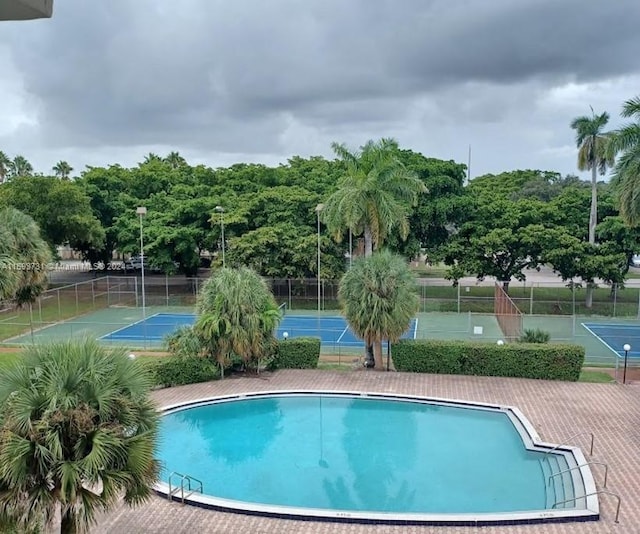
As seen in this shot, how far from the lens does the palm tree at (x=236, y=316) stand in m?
20.0

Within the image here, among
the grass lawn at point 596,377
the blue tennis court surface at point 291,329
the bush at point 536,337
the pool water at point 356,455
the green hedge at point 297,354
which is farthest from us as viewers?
the blue tennis court surface at point 291,329

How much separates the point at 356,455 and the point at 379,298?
21.6 ft

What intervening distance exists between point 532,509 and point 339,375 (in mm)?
10051

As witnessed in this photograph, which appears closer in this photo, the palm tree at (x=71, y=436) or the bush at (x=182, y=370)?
the palm tree at (x=71, y=436)

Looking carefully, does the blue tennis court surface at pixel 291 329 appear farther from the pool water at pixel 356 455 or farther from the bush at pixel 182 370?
the pool water at pixel 356 455

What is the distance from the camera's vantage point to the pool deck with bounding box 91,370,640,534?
11.1 meters

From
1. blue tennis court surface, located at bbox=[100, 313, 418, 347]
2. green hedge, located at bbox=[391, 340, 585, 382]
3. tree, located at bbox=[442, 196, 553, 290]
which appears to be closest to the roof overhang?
green hedge, located at bbox=[391, 340, 585, 382]

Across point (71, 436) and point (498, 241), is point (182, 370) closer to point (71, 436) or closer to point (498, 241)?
point (71, 436)

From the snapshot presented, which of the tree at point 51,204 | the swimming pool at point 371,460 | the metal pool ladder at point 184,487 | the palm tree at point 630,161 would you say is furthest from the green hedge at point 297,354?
the tree at point 51,204

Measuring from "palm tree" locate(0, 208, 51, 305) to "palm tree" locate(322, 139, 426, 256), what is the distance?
1225cm

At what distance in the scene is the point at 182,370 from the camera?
20.5 metres

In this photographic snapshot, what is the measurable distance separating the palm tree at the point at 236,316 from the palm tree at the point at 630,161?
14.7 meters

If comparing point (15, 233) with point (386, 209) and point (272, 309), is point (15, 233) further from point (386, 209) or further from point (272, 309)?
point (386, 209)

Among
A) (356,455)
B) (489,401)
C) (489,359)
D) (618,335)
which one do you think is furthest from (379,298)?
(618,335)
